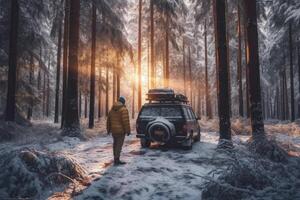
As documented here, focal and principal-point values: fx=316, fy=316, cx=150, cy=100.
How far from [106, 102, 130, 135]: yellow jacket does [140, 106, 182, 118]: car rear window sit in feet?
9.61

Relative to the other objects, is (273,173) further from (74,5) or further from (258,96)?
(74,5)

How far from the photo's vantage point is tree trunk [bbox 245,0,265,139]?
437 inches

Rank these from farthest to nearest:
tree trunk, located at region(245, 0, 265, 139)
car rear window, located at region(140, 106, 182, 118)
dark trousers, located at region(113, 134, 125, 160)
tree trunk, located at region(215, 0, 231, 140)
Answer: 1. car rear window, located at region(140, 106, 182, 118)
2. tree trunk, located at region(215, 0, 231, 140)
3. tree trunk, located at region(245, 0, 265, 139)
4. dark trousers, located at region(113, 134, 125, 160)

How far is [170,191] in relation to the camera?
6.39 metres

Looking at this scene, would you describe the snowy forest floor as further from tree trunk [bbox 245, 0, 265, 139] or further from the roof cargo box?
the roof cargo box

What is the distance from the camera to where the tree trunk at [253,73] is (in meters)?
11.1

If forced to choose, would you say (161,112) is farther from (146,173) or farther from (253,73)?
(146,173)

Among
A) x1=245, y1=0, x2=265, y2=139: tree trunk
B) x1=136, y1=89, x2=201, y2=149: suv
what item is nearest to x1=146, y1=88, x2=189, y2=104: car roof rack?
x1=136, y1=89, x2=201, y2=149: suv

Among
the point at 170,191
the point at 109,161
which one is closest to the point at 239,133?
the point at 109,161

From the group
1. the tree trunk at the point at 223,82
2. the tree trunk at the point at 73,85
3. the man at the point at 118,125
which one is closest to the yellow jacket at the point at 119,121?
the man at the point at 118,125

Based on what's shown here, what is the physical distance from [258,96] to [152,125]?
12.8ft

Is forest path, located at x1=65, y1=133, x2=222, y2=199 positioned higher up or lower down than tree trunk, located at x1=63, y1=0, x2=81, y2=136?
lower down

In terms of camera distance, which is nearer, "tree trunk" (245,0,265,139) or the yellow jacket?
the yellow jacket

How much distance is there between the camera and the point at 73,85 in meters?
14.6
